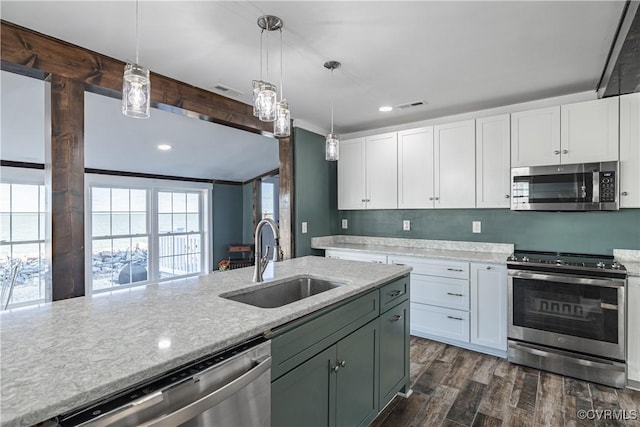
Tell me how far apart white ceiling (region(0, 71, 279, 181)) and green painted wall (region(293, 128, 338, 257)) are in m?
1.21

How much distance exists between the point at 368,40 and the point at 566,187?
7.14 feet

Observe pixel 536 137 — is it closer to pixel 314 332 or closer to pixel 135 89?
pixel 314 332

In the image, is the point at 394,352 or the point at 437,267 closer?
the point at 394,352

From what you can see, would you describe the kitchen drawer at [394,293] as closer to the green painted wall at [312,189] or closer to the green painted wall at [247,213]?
the green painted wall at [312,189]

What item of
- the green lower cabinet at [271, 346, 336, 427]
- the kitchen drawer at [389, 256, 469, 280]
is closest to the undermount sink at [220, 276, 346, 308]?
the green lower cabinet at [271, 346, 336, 427]

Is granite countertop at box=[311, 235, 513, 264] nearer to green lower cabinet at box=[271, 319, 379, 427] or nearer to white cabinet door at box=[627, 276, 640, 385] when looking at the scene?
white cabinet door at box=[627, 276, 640, 385]

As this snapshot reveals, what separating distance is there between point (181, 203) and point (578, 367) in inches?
244

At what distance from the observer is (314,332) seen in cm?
147

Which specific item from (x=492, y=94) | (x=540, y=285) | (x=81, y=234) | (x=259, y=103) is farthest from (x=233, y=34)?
(x=540, y=285)

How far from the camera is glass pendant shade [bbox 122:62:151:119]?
4.69 feet

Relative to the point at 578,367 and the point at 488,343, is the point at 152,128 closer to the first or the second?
the point at 488,343

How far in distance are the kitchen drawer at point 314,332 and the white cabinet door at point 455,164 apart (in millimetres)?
2061

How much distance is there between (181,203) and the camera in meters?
6.30

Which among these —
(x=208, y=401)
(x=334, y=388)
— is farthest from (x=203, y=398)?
(x=334, y=388)
